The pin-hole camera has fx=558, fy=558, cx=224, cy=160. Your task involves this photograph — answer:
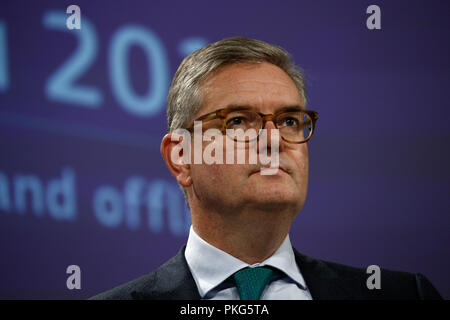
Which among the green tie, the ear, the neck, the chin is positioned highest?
the ear

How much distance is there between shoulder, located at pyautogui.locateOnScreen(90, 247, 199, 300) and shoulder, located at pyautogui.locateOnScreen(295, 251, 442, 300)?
42cm

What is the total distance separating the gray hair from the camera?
6.68 ft

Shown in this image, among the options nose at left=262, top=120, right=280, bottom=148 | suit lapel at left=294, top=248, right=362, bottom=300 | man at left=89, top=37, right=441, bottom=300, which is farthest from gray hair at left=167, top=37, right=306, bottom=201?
suit lapel at left=294, top=248, right=362, bottom=300

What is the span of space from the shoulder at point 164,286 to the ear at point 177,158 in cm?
29

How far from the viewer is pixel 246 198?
1.85 m

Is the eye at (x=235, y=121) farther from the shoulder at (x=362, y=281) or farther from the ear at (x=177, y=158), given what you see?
the shoulder at (x=362, y=281)

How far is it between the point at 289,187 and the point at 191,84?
1.79ft

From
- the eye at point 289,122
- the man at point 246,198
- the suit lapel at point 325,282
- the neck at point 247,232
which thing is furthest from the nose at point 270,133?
the suit lapel at point 325,282

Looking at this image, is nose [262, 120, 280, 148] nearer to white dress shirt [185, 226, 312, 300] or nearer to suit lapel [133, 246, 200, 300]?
white dress shirt [185, 226, 312, 300]

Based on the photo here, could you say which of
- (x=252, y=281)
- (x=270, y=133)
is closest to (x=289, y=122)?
(x=270, y=133)

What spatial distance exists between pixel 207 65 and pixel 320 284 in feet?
2.91
